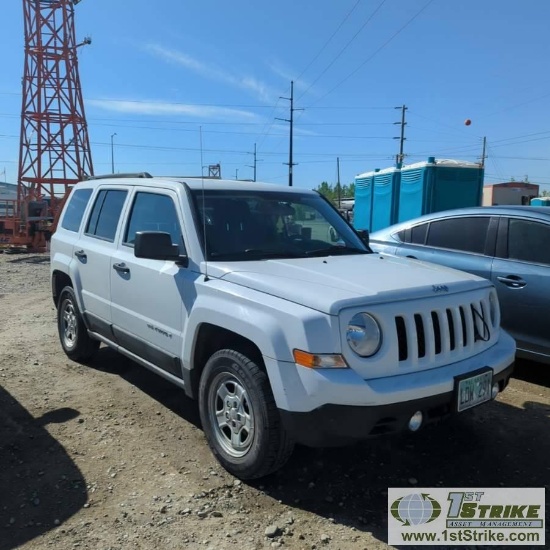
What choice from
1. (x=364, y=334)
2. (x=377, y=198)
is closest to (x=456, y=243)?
(x=364, y=334)

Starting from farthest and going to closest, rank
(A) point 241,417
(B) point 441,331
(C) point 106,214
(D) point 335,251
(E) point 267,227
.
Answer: (C) point 106,214, (D) point 335,251, (E) point 267,227, (A) point 241,417, (B) point 441,331

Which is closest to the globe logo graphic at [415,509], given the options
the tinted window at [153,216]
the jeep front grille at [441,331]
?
the jeep front grille at [441,331]

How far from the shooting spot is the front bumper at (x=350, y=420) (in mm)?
2715

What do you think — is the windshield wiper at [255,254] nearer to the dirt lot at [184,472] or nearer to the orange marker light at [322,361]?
the orange marker light at [322,361]

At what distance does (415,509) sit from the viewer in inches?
117

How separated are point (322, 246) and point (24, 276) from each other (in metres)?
10.5

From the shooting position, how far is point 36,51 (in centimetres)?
2420

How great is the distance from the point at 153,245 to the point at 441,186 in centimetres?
948

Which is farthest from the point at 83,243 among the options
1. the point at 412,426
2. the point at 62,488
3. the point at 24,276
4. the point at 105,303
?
the point at 24,276

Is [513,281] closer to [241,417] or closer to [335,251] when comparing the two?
[335,251]

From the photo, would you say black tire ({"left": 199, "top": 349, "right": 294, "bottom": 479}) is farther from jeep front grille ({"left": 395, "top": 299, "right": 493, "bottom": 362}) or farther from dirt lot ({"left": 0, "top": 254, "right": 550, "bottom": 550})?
jeep front grille ({"left": 395, "top": 299, "right": 493, "bottom": 362})

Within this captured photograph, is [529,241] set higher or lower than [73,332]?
higher

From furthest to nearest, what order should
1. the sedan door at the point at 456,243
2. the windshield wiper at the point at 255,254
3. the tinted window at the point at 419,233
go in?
the tinted window at the point at 419,233 → the sedan door at the point at 456,243 → the windshield wiper at the point at 255,254

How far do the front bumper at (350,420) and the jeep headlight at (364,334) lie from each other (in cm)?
30
